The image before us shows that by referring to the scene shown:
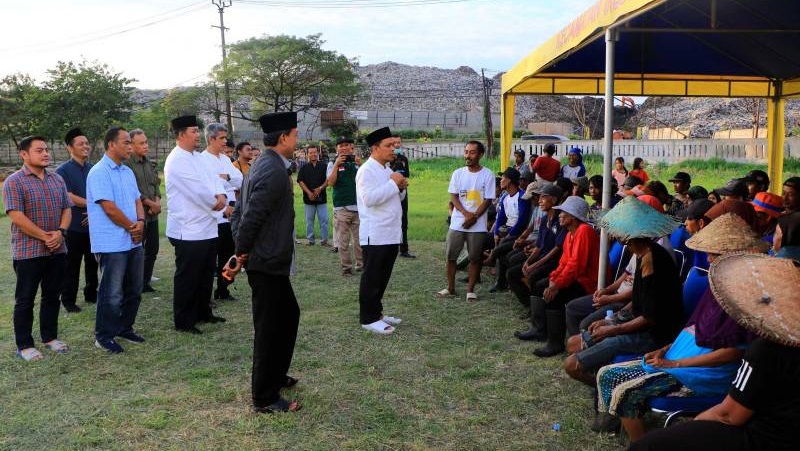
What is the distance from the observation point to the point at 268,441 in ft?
12.0

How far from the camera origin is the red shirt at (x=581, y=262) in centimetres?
496

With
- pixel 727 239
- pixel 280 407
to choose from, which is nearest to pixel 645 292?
pixel 727 239

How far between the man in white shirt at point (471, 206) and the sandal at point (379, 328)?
4.55 ft

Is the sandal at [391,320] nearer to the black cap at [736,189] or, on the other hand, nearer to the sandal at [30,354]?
the sandal at [30,354]

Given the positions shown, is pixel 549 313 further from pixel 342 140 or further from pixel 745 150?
pixel 745 150

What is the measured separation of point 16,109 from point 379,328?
4041 cm

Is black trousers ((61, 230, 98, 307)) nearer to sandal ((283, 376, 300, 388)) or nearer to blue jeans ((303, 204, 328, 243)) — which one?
sandal ((283, 376, 300, 388))

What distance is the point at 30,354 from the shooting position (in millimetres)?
5070

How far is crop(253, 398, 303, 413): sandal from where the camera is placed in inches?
158

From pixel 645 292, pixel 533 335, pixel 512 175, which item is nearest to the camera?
pixel 645 292

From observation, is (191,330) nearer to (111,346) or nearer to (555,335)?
(111,346)

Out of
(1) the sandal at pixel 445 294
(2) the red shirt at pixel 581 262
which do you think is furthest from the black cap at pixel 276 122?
(1) the sandal at pixel 445 294

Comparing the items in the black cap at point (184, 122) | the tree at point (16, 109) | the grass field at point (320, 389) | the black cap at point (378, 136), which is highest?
the tree at point (16, 109)

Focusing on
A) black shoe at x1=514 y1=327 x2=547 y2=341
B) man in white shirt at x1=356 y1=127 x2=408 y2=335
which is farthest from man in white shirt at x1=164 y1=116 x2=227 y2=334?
black shoe at x1=514 y1=327 x2=547 y2=341
